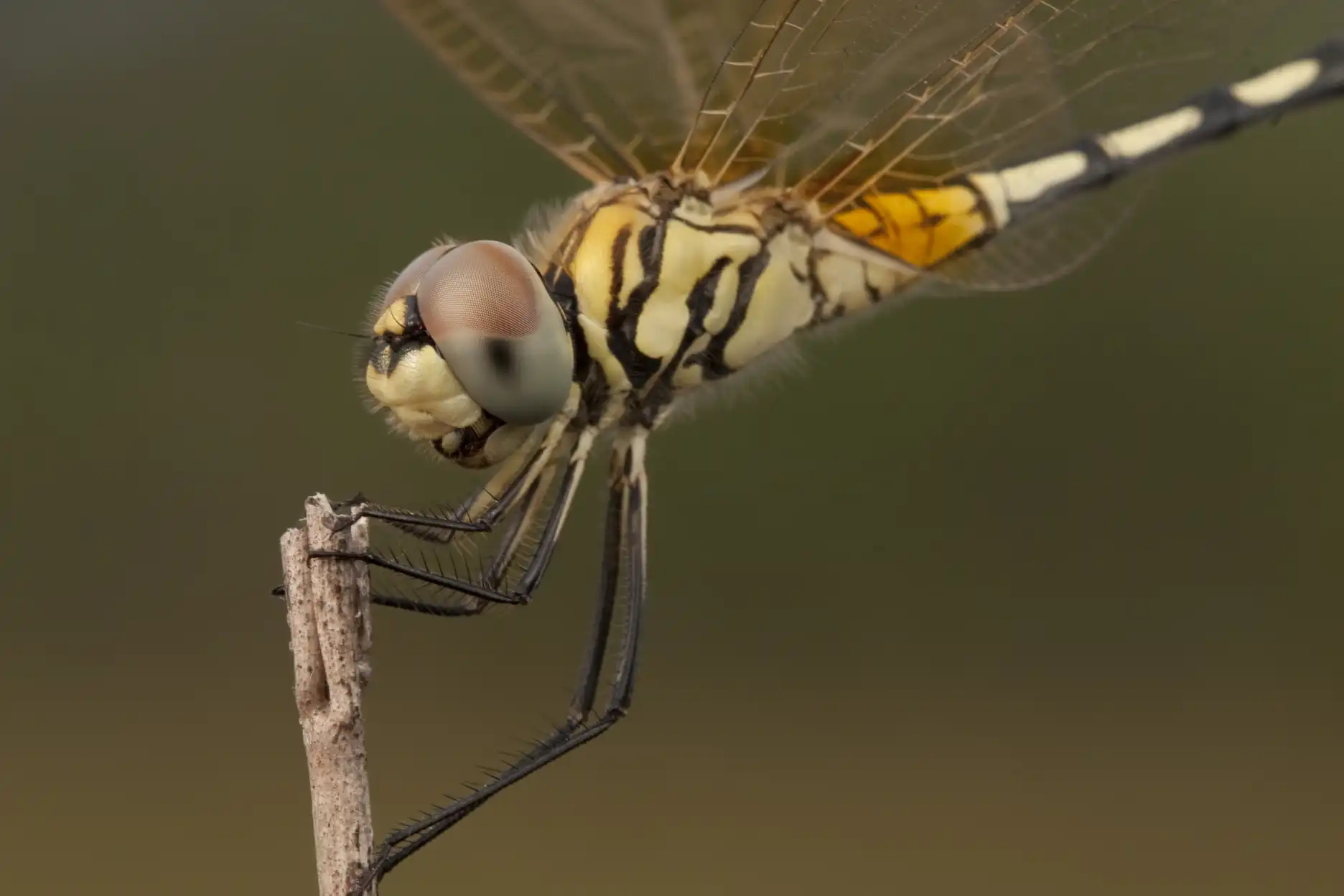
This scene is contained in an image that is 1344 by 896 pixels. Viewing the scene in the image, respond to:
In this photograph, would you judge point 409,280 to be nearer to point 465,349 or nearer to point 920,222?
point 465,349

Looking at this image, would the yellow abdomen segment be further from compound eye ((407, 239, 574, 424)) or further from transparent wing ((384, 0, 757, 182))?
compound eye ((407, 239, 574, 424))

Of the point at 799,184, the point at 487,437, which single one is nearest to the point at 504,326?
the point at 487,437

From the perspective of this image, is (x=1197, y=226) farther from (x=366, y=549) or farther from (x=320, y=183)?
(x=366, y=549)

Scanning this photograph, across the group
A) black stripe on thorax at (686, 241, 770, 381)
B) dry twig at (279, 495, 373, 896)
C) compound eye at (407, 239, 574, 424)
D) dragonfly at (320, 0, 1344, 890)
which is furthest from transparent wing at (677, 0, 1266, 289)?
dry twig at (279, 495, 373, 896)

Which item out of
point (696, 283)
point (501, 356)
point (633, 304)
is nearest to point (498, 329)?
point (501, 356)

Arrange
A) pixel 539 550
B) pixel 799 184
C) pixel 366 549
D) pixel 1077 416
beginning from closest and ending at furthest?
pixel 366 549 → pixel 539 550 → pixel 799 184 → pixel 1077 416

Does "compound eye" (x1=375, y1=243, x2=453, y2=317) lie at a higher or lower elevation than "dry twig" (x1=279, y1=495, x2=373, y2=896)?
higher
